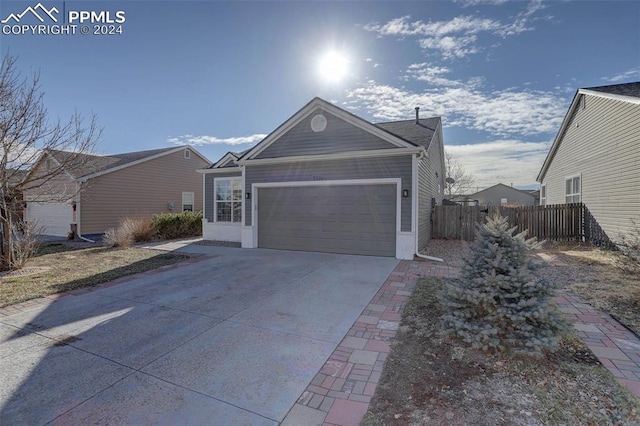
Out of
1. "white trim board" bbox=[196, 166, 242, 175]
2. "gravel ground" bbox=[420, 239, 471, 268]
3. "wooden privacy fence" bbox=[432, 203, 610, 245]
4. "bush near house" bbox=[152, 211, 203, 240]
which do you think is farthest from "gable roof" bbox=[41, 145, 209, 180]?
"wooden privacy fence" bbox=[432, 203, 610, 245]

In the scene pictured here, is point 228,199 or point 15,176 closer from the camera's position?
point 15,176

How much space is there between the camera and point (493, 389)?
2.63 m

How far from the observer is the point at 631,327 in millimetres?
3875

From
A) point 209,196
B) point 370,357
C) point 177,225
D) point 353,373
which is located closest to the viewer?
point 353,373

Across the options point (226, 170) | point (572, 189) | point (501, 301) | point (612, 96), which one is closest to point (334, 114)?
point (226, 170)

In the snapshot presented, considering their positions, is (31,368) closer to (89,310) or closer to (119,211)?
(89,310)

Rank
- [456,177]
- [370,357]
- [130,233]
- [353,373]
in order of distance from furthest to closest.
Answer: [456,177] < [130,233] < [370,357] < [353,373]

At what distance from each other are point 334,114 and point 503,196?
47.6 metres

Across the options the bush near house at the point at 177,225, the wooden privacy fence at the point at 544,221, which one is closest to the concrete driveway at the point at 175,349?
the wooden privacy fence at the point at 544,221

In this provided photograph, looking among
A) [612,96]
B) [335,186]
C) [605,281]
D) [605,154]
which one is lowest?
[605,281]

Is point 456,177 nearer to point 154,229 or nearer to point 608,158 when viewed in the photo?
point 608,158

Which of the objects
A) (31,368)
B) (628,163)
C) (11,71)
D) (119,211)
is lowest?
(31,368)

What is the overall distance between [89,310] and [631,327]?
7661 millimetres

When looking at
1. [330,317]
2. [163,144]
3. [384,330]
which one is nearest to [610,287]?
[384,330]
